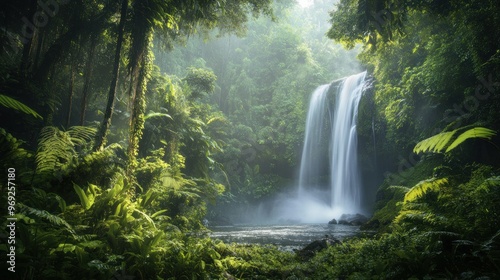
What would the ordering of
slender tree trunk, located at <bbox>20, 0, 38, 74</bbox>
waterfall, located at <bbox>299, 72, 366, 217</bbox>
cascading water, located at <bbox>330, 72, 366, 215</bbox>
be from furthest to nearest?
waterfall, located at <bbox>299, 72, 366, 217</bbox>, cascading water, located at <bbox>330, 72, 366, 215</bbox>, slender tree trunk, located at <bbox>20, 0, 38, 74</bbox>

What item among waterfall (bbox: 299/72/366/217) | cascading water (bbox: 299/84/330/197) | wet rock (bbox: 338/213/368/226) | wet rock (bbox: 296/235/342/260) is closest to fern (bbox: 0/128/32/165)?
wet rock (bbox: 296/235/342/260)

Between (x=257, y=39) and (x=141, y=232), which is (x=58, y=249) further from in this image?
(x=257, y=39)

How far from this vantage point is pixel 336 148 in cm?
2317

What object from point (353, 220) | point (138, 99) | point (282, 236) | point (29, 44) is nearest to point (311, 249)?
point (282, 236)

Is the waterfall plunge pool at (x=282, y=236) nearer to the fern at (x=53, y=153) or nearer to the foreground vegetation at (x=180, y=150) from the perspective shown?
the foreground vegetation at (x=180, y=150)

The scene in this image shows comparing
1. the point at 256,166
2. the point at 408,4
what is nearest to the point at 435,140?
the point at 408,4

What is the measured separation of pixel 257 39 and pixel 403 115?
1087 inches

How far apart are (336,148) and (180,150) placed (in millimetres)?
13647

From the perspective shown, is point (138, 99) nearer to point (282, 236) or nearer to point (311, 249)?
point (311, 249)

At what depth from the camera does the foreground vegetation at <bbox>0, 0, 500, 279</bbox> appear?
12.2 ft

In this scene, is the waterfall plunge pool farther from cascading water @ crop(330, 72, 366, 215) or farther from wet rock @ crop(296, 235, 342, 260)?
cascading water @ crop(330, 72, 366, 215)

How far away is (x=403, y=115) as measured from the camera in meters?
13.8

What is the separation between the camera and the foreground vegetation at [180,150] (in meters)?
3.72

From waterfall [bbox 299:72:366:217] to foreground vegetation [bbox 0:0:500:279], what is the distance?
2.04 meters
